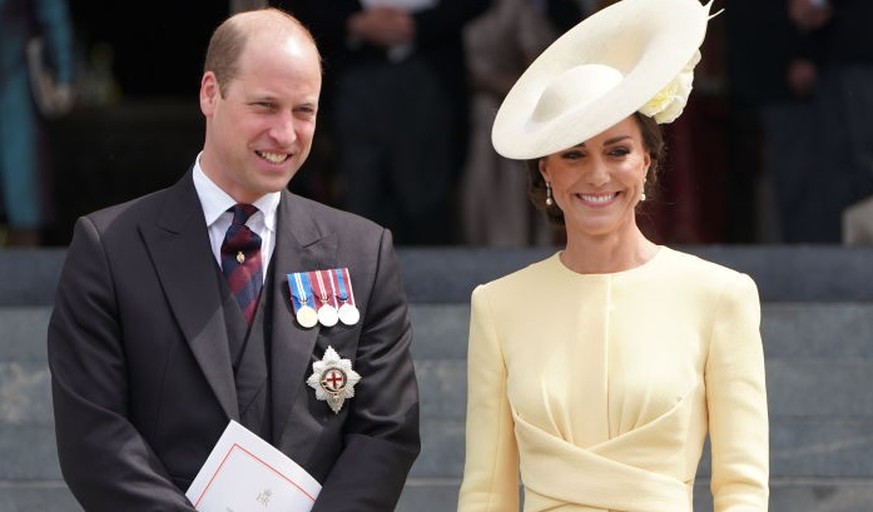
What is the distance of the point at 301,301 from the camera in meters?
4.38

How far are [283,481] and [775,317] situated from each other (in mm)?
3295

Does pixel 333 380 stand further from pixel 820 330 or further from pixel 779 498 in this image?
pixel 820 330

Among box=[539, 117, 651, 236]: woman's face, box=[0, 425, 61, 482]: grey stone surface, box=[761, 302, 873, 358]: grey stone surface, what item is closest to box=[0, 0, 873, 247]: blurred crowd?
box=[761, 302, 873, 358]: grey stone surface

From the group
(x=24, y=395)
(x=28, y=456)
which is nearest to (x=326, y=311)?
(x=28, y=456)

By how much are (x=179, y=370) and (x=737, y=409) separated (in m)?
1.11

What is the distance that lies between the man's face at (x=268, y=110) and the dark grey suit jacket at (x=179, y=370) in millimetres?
168

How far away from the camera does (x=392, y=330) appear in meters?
4.46

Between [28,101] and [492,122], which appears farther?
[28,101]

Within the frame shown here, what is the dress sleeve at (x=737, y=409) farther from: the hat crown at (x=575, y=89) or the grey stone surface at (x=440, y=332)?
the grey stone surface at (x=440, y=332)

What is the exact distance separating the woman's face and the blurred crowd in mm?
4069

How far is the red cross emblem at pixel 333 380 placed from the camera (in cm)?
434

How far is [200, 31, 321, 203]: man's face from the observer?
425 cm

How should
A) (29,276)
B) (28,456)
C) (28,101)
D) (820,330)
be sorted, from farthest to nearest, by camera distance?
(28,101), (29,276), (820,330), (28,456)

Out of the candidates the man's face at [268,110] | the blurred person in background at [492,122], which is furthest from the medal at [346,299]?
the blurred person in background at [492,122]
